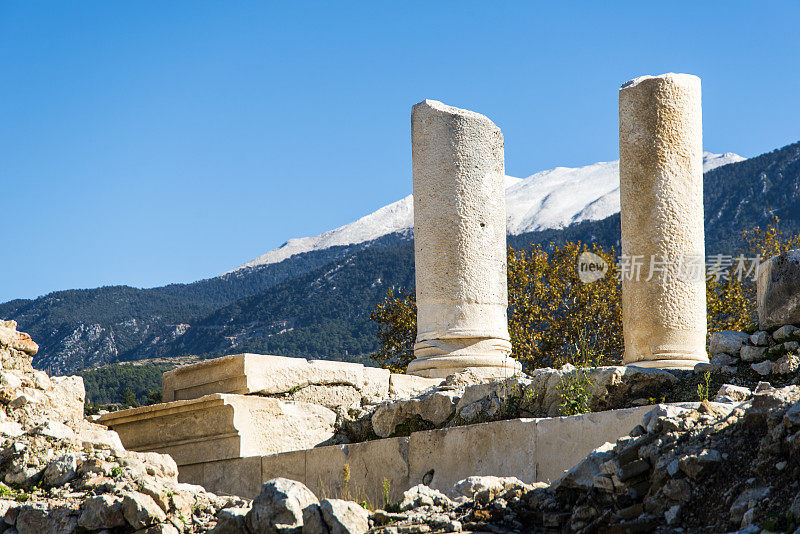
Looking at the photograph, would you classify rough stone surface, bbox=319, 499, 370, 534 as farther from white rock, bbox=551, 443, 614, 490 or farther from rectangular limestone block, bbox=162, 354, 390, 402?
rectangular limestone block, bbox=162, 354, 390, 402

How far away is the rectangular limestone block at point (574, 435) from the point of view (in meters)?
6.91

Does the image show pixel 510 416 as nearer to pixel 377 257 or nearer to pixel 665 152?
pixel 665 152

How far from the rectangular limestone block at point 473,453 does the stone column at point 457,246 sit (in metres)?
3.75

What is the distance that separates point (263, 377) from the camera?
9.87 meters

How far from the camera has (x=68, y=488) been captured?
736cm

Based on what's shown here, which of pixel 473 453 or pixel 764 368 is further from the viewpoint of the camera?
pixel 764 368

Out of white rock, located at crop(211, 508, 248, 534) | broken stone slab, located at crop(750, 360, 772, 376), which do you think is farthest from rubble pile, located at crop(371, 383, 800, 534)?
broken stone slab, located at crop(750, 360, 772, 376)

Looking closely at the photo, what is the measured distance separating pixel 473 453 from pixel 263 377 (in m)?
3.05

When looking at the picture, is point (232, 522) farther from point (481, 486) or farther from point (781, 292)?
point (781, 292)

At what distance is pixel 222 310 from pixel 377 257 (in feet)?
59.4

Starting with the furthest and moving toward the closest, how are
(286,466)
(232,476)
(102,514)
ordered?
(232,476)
(286,466)
(102,514)

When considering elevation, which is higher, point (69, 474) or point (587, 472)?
point (587, 472)

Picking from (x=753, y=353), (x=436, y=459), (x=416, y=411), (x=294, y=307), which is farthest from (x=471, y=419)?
(x=294, y=307)

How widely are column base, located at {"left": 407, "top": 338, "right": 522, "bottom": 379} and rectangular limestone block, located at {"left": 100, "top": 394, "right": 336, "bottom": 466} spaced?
195cm
